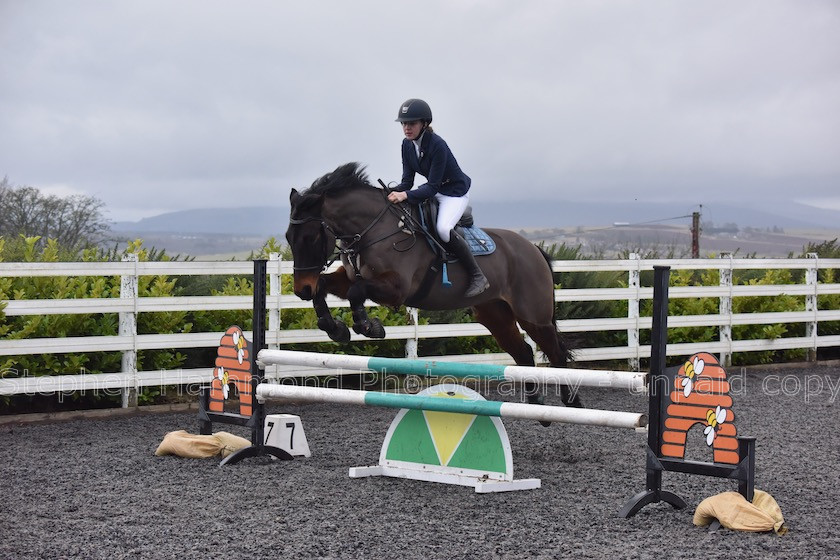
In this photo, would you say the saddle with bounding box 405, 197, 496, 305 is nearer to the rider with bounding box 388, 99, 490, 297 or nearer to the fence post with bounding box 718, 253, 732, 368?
the rider with bounding box 388, 99, 490, 297

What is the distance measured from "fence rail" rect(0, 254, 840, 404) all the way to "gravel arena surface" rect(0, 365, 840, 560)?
564 millimetres

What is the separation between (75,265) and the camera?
6742 mm

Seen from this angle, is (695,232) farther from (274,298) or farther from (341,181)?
(341,181)

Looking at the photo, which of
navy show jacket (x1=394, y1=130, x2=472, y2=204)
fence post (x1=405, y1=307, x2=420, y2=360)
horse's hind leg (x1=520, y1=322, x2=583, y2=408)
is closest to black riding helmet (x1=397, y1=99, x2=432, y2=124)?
navy show jacket (x1=394, y1=130, x2=472, y2=204)

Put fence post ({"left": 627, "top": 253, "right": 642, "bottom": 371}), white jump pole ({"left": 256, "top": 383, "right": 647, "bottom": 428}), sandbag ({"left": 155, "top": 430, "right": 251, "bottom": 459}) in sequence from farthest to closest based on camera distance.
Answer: fence post ({"left": 627, "top": 253, "right": 642, "bottom": 371}) → sandbag ({"left": 155, "top": 430, "right": 251, "bottom": 459}) → white jump pole ({"left": 256, "top": 383, "right": 647, "bottom": 428})

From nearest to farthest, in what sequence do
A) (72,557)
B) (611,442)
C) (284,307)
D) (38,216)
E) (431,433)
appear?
(72,557) < (431,433) < (611,442) < (284,307) < (38,216)

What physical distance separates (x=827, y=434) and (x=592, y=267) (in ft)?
10.9

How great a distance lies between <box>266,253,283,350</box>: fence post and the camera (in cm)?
754

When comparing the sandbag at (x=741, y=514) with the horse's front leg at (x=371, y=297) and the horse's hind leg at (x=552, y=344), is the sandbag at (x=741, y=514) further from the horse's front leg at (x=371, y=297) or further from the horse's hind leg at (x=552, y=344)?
the horse's hind leg at (x=552, y=344)

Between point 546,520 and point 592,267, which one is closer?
point 546,520

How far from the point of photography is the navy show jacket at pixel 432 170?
5656 mm

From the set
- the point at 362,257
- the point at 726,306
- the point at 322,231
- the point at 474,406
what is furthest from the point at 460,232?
the point at 726,306

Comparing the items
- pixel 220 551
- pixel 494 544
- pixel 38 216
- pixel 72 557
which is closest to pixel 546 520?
pixel 494 544

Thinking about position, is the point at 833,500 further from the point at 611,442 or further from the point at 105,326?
the point at 105,326
